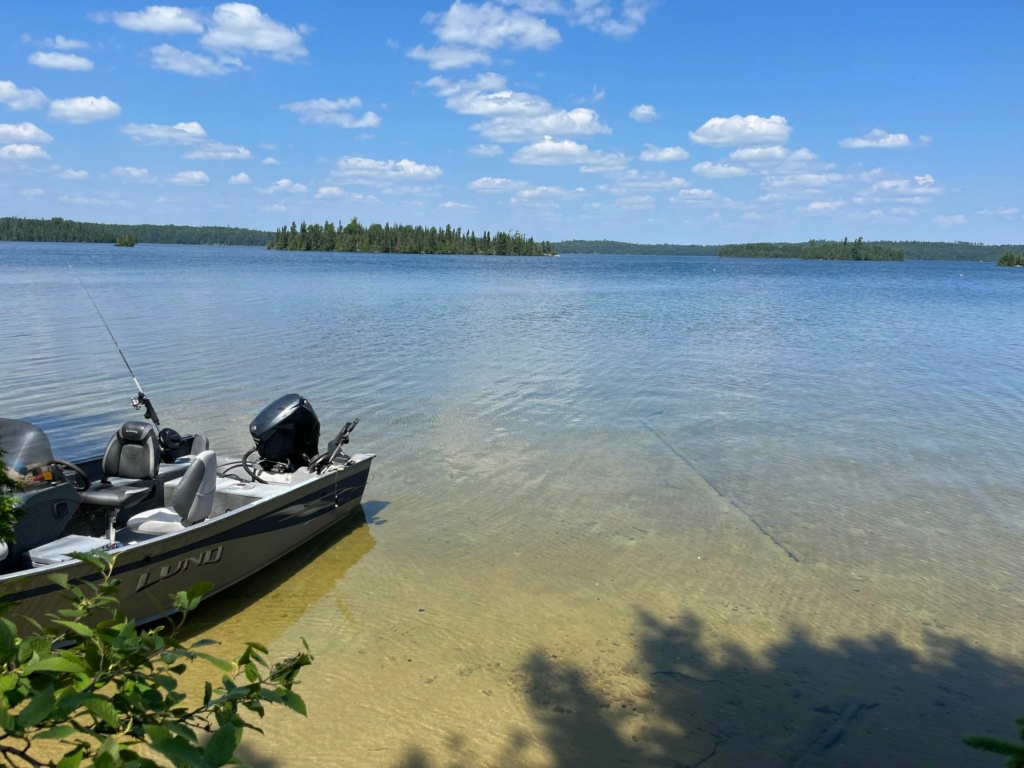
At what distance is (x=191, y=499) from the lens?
6.98 m

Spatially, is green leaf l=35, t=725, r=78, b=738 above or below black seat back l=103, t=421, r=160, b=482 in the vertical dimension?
above

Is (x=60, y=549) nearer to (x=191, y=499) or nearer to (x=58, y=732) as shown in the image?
(x=191, y=499)

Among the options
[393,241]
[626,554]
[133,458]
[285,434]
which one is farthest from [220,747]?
[393,241]

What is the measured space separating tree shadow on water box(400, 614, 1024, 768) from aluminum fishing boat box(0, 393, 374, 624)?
8.67 feet

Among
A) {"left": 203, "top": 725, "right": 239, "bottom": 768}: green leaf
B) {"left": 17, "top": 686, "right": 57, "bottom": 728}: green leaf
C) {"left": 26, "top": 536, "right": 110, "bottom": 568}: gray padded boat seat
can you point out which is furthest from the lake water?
{"left": 17, "top": 686, "right": 57, "bottom": 728}: green leaf

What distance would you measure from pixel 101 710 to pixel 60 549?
16.8ft

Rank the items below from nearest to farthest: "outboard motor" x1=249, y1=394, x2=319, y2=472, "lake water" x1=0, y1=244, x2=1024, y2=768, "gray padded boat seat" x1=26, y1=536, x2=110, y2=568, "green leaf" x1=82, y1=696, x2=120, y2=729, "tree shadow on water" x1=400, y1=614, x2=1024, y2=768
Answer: "green leaf" x1=82, y1=696, x2=120, y2=729, "tree shadow on water" x1=400, y1=614, x2=1024, y2=768, "lake water" x1=0, y1=244, x2=1024, y2=768, "gray padded boat seat" x1=26, y1=536, x2=110, y2=568, "outboard motor" x1=249, y1=394, x2=319, y2=472

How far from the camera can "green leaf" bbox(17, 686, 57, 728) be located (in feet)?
4.80

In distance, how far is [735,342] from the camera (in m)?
26.5

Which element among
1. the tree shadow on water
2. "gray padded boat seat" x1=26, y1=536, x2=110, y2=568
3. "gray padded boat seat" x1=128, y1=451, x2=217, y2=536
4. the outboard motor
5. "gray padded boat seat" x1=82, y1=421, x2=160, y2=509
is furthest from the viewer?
the outboard motor

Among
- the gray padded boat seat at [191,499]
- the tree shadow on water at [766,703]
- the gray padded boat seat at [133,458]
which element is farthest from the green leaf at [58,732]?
the gray padded boat seat at [133,458]

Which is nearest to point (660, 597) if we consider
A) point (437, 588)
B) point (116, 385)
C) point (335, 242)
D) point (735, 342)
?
point (437, 588)

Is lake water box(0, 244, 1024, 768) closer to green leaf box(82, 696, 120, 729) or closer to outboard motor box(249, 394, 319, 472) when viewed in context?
outboard motor box(249, 394, 319, 472)

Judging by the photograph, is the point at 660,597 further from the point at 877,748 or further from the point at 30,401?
the point at 30,401
